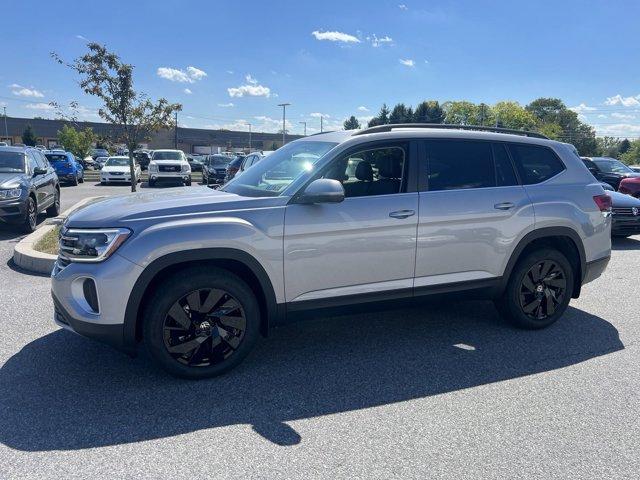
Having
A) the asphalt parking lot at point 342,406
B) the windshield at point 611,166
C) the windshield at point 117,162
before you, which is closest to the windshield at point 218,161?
the windshield at point 117,162

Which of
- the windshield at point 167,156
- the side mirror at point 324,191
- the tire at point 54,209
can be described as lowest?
the tire at point 54,209

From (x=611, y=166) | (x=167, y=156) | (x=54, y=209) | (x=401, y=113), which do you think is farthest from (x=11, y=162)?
(x=401, y=113)

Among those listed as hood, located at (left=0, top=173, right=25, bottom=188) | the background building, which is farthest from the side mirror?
the background building

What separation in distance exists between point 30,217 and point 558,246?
8.95 m

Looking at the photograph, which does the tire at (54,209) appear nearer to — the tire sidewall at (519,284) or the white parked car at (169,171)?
the white parked car at (169,171)

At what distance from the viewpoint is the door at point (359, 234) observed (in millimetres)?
3777

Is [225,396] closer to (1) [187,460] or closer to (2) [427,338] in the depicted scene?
(1) [187,460]

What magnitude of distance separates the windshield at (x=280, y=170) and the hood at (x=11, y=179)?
6257mm

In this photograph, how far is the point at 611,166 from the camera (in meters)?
17.1

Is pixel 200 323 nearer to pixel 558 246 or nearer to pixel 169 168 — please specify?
pixel 558 246

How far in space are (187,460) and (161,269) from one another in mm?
1303

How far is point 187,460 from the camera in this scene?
2.75 metres

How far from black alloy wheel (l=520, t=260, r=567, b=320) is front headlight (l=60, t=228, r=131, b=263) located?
3612 millimetres

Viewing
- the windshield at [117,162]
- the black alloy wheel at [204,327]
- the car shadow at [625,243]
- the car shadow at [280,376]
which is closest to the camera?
the car shadow at [280,376]
